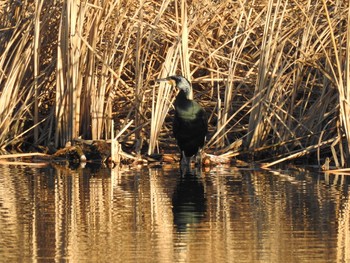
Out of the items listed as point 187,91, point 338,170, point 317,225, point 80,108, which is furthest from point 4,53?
point 317,225

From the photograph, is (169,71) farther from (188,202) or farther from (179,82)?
(188,202)

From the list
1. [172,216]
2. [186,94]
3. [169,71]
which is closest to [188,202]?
[172,216]

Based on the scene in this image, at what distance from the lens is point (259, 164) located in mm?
9898

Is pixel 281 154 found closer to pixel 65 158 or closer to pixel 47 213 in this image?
pixel 65 158

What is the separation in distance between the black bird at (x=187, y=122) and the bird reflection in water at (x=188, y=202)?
956mm

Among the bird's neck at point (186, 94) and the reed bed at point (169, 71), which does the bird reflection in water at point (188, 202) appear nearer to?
the bird's neck at point (186, 94)

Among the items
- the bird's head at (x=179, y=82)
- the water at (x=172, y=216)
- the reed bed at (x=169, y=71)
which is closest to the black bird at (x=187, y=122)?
the bird's head at (x=179, y=82)

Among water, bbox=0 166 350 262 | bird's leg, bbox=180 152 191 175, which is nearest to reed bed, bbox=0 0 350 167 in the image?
bird's leg, bbox=180 152 191 175

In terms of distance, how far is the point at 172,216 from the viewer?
269 inches

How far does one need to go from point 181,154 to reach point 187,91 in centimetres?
63

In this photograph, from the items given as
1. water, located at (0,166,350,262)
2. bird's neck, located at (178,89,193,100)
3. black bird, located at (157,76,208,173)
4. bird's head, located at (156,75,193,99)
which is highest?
bird's head, located at (156,75,193,99)

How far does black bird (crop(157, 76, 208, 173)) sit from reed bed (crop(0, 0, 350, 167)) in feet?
0.51

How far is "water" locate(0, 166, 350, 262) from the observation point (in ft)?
18.1

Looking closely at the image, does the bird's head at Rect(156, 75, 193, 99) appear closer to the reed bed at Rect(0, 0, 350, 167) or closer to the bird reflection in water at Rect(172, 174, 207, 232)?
the reed bed at Rect(0, 0, 350, 167)
